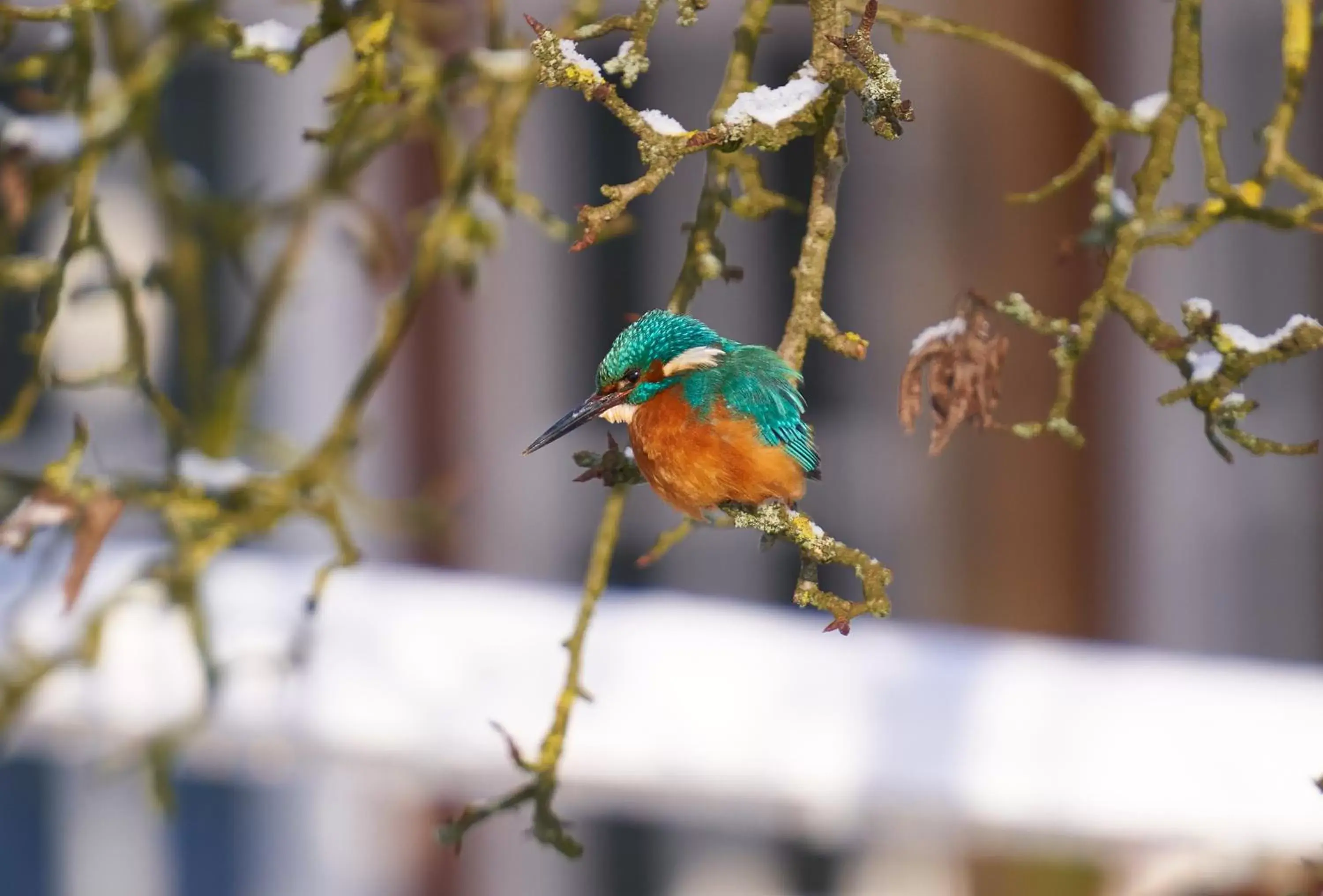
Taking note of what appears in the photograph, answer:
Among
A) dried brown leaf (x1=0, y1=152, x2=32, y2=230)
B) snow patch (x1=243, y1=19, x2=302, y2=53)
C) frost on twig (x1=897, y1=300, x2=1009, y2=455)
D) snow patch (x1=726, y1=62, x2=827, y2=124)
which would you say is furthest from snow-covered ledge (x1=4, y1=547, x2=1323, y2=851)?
snow patch (x1=726, y1=62, x2=827, y2=124)

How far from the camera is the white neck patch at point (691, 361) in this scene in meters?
0.51

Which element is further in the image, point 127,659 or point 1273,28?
point 1273,28

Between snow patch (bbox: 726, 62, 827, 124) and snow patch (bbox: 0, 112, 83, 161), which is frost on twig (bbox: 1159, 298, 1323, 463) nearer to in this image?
snow patch (bbox: 726, 62, 827, 124)

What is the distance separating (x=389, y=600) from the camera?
5.85 ft

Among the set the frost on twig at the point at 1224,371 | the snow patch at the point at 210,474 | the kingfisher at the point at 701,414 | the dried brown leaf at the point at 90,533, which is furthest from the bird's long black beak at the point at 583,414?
the snow patch at the point at 210,474

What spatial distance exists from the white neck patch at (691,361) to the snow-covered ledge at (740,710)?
Result: 0.98 metres

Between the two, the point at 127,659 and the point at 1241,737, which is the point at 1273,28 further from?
the point at 127,659

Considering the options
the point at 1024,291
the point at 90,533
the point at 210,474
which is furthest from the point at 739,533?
the point at 90,533

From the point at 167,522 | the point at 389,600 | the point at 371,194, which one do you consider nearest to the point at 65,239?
the point at 167,522

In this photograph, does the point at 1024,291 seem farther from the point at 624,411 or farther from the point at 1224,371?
the point at 624,411

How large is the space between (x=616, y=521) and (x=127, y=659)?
1381mm

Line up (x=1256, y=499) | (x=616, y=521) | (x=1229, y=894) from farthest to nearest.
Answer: (x=1256, y=499)
(x=1229, y=894)
(x=616, y=521)

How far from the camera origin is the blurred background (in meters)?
1.62

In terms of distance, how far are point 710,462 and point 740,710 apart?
1.13m
